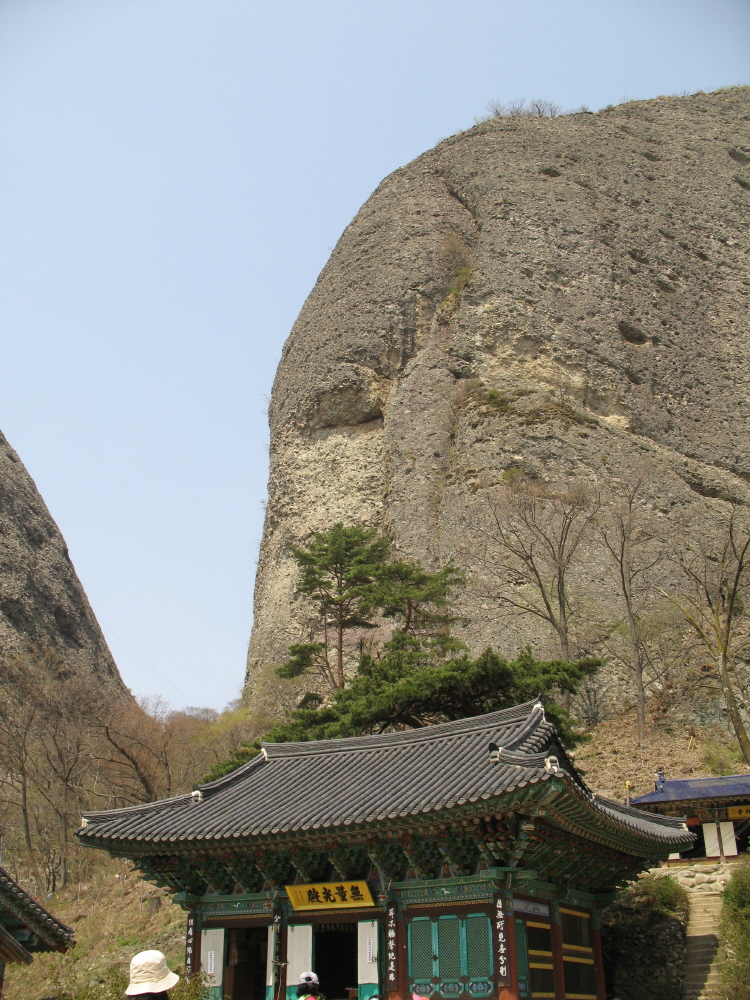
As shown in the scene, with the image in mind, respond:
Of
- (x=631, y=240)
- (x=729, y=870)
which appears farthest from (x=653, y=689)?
(x=631, y=240)

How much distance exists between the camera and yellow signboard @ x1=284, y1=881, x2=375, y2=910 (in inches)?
472

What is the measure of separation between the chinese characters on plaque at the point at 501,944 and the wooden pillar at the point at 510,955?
1.4 inches

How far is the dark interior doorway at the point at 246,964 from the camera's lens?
Answer: 12984mm

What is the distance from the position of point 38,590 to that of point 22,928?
33.5 m

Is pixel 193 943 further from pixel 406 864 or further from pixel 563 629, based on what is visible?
pixel 563 629

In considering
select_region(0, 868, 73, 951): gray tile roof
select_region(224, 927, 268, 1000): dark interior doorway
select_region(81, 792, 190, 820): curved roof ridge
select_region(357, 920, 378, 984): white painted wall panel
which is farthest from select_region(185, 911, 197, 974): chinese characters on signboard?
select_region(0, 868, 73, 951): gray tile roof

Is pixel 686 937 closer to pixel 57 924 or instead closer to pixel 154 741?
pixel 57 924

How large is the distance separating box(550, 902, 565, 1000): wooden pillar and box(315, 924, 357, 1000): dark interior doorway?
3254 mm

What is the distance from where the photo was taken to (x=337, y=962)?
1445cm

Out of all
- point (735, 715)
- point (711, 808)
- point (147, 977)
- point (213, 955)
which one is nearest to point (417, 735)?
point (213, 955)

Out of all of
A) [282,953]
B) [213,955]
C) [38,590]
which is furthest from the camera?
[38,590]

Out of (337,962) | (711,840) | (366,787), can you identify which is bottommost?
(337,962)

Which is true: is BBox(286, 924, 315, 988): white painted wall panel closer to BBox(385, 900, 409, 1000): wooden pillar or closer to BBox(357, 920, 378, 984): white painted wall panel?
BBox(357, 920, 378, 984): white painted wall panel

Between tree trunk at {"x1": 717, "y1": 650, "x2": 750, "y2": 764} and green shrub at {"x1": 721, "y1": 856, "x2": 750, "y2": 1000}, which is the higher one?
tree trunk at {"x1": 717, "y1": 650, "x2": 750, "y2": 764}
